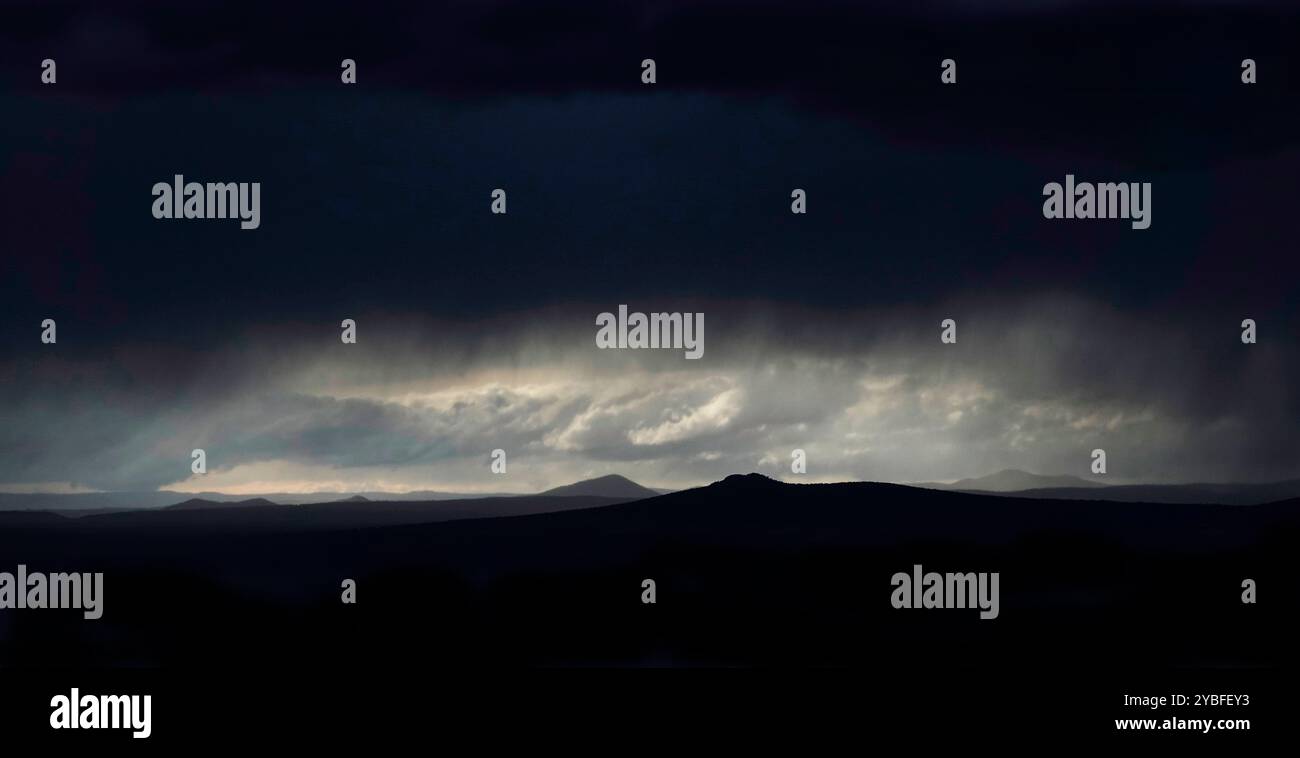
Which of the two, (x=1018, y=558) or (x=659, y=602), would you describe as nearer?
(x=659, y=602)

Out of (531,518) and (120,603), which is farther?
(531,518)

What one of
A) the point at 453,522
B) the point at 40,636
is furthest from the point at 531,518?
the point at 40,636
